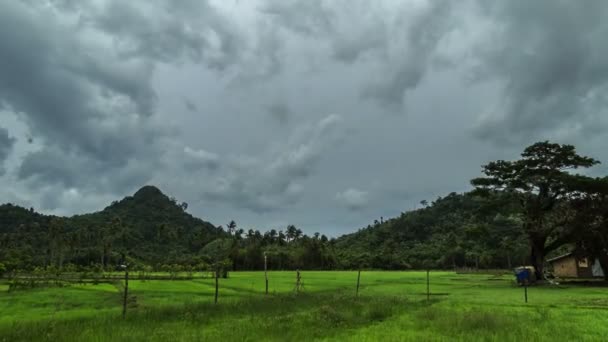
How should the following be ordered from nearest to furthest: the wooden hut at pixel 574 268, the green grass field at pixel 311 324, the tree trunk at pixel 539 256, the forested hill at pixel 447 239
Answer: the green grass field at pixel 311 324
the tree trunk at pixel 539 256
the forested hill at pixel 447 239
the wooden hut at pixel 574 268

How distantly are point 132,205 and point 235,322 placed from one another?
509 ft

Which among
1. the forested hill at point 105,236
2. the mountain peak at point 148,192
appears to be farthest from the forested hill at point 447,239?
the mountain peak at point 148,192

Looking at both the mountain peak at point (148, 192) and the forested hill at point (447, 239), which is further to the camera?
the mountain peak at point (148, 192)

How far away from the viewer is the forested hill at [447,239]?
4381cm

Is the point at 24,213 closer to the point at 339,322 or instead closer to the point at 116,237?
the point at 116,237

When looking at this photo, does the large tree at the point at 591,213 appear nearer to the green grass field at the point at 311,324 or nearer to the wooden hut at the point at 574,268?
the wooden hut at the point at 574,268

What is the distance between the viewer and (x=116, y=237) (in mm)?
103500

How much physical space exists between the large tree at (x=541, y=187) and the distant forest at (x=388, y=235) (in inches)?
3.5

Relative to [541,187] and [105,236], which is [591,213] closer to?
[541,187]

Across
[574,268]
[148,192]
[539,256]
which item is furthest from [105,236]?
[574,268]

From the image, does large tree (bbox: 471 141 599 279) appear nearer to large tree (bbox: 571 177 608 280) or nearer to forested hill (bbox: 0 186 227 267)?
large tree (bbox: 571 177 608 280)

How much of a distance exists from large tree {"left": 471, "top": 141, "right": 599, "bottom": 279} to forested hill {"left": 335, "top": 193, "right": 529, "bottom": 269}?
158cm

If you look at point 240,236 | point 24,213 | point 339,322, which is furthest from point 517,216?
point 24,213

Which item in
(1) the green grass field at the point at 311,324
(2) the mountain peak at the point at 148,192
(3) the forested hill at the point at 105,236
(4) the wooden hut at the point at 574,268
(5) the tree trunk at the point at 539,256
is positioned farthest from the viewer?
(2) the mountain peak at the point at 148,192
